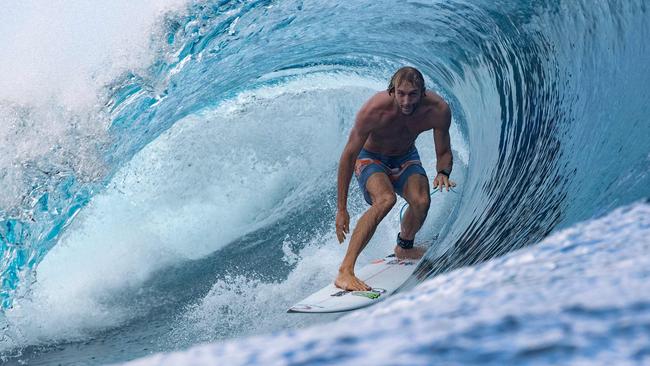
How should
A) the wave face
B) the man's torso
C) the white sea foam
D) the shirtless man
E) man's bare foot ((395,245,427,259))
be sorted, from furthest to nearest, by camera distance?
1. man's bare foot ((395,245,427,259))
2. the man's torso
3. the shirtless man
4. the wave face
5. the white sea foam

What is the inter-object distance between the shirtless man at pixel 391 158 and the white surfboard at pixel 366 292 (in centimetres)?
7

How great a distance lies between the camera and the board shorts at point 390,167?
4.31 metres

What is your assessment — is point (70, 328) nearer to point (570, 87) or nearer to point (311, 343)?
point (570, 87)

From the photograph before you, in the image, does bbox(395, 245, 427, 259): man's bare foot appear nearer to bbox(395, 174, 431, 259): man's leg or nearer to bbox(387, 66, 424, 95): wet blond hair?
bbox(395, 174, 431, 259): man's leg

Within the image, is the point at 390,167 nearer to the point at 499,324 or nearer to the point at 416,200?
the point at 416,200

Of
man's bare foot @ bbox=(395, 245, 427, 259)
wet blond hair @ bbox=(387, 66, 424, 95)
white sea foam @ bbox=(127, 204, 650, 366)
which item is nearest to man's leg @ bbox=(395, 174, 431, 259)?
man's bare foot @ bbox=(395, 245, 427, 259)

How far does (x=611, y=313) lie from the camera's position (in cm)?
85

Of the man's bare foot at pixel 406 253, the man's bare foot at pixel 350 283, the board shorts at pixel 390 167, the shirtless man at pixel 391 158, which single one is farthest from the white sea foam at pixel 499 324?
the man's bare foot at pixel 406 253

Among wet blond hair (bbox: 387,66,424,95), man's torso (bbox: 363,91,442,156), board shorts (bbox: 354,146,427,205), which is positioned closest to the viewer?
wet blond hair (bbox: 387,66,424,95)

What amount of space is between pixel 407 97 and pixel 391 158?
56 cm

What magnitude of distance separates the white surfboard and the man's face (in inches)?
39.7

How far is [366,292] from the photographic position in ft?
13.1

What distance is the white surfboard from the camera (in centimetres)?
388

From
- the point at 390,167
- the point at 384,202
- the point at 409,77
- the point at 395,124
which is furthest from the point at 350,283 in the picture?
the point at 409,77
